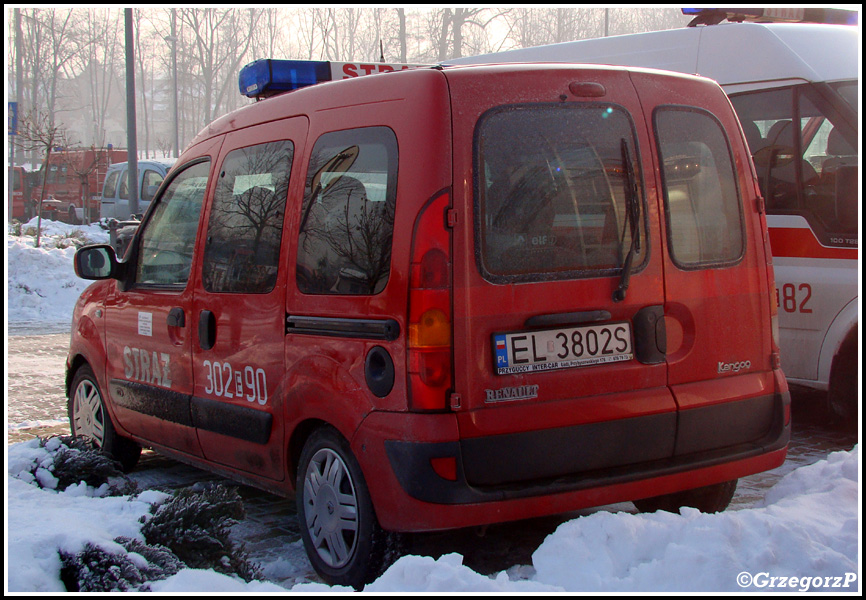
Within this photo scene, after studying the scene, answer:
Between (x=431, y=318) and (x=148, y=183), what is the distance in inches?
870

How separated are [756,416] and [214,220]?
2.70 metres

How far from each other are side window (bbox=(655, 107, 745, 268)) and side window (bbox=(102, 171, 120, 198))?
23.5m

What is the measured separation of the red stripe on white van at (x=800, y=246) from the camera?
610 centimetres

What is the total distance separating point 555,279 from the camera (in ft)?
11.7

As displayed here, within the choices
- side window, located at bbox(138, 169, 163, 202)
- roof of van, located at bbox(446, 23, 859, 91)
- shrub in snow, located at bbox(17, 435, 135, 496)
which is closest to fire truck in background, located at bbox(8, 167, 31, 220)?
side window, located at bbox(138, 169, 163, 202)

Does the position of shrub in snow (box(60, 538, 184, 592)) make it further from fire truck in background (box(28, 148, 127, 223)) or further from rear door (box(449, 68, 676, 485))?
fire truck in background (box(28, 148, 127, 223))

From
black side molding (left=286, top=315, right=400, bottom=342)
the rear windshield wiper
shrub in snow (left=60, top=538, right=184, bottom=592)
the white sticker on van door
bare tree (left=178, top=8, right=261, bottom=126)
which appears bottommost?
shrub in snow (left=60, top=538, right=184, bottom=592)

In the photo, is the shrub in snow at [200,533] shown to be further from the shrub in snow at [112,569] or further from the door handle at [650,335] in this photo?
the door handle at [650,335]

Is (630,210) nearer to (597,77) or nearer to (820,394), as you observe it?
(597,77)

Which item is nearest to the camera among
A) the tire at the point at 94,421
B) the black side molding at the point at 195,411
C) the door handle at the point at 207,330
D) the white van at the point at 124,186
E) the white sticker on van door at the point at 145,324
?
the black side molding at the point at 195,411

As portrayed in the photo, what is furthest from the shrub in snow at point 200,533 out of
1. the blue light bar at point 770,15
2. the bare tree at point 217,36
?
the bare tree at point 217,36

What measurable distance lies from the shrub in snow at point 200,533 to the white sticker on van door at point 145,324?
1309 mm

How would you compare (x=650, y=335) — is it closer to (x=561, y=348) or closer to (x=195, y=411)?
(x=561, y=348)

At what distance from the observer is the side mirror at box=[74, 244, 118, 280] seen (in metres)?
5.27
